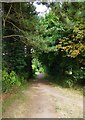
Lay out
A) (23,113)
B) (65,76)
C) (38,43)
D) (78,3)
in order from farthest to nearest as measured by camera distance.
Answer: (65,76)
(38,43)
(78,3)
(23,113)

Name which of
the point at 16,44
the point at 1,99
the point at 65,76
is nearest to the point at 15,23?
the point at 16,44

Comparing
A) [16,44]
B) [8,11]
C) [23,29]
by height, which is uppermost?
[8,11]

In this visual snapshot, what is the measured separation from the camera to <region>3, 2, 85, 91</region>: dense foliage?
10923 millimetres

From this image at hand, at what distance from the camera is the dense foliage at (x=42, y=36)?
10.9 meters

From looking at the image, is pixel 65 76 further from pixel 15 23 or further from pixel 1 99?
pixel 1 99

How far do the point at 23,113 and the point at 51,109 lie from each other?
123cm

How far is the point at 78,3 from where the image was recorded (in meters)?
9.98

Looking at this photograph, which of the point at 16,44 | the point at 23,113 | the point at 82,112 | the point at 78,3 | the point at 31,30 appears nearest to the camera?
the point at 23,113

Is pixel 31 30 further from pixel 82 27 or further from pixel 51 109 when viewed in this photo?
pixel 51 109

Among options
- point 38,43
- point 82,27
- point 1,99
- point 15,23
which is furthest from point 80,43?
point 1,99

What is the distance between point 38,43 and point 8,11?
217 centimetres

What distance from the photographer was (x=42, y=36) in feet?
48.3

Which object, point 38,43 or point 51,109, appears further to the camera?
point 38,43

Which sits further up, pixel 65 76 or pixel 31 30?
pixel 31 30
